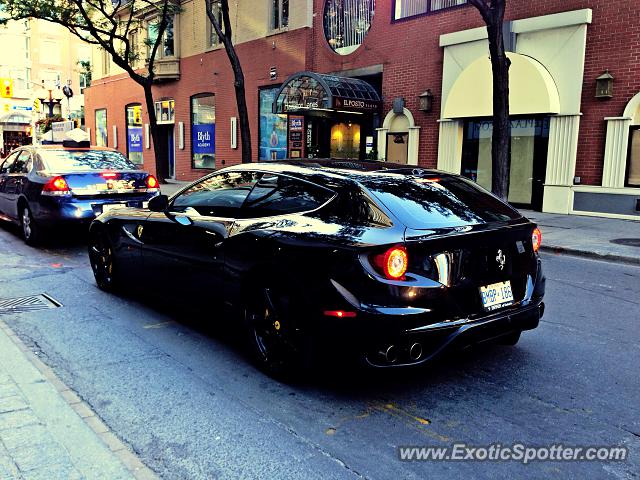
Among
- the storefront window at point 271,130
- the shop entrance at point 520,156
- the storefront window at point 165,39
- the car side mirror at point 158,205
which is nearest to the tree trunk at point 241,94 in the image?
the storefront window at point 271,130

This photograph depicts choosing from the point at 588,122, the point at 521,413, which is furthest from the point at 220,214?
the point at 588,122

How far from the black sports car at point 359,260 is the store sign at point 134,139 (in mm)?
28555

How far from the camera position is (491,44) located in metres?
11.9

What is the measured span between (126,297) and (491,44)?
903cm

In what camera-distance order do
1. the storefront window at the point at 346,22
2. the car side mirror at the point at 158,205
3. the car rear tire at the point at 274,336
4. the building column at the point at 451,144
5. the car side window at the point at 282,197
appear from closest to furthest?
the car rear tire at the point at 274,336 < the car side window at the point at 282,197 < the car side mirror at the point at 158,205 < the building column at the point at 451,144 < the storefront window at the point at 346,22

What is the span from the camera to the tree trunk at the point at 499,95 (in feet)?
38.4

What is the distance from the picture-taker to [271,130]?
75.2 feet

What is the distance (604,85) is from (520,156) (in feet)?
9.06

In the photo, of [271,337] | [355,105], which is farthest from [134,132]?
[271,337]

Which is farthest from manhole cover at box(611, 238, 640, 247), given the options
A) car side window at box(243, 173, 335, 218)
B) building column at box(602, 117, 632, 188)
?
car side window at box(243, 173, 335, 218)

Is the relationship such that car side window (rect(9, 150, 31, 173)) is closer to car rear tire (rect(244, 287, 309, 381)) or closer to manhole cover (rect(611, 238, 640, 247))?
car rear tire (rect(244, 287, 309, 381))

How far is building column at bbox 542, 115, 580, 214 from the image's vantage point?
46.5 ft

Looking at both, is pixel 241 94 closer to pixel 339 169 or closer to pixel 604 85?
pixel 604 85

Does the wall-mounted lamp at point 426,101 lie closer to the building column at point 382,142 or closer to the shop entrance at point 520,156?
the shop entrance at point 520,156
